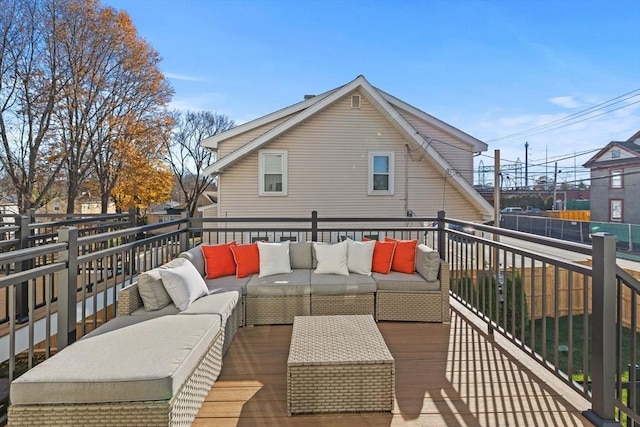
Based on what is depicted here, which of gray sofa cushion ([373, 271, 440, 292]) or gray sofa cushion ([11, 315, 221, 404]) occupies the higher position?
gray sofa cushion ([373, 271, 440, 292])

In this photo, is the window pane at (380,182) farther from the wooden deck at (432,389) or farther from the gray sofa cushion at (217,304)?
the gray sofa cushion at (217,304)

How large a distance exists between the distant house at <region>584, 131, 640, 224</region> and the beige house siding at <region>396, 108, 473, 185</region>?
13.7 meters

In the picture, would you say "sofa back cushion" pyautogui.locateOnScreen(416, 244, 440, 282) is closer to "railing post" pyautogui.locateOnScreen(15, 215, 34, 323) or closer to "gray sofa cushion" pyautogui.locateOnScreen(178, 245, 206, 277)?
"gray sofa cushion" pyautogui.locateOnScreen(178, 245, 206, 277)

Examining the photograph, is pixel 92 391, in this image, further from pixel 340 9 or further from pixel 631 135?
pixel 631 135

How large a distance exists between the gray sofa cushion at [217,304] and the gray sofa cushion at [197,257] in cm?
71

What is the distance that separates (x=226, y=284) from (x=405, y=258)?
1999 mm

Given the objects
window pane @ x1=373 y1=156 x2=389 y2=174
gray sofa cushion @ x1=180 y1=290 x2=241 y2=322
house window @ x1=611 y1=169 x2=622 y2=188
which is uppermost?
house window @ x1=611 y1=169 x2=622 y2=188

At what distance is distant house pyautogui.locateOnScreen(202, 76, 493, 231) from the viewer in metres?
9.68

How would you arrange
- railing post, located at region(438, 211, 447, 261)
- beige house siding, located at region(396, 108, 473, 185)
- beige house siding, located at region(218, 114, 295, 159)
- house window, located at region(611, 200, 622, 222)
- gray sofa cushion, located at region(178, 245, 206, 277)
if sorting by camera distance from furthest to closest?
house window, located at region(611, 200, 622, 222)
beige house siding, located at region(396, 108, 473, 185)
beige house siding, located at region(218, 114, 295, 159)
railing post, located at region(438, 211, 447, 261)
gray sofa cushion, located at region(178, 245, 206, 277)

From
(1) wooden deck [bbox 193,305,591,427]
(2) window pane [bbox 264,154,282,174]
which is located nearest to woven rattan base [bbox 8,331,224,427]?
(1) wooden deck [bbox 193,305,591,427]

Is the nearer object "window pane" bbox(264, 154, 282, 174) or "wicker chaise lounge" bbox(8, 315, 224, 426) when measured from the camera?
Result: "wicker chaise lounge" bbox(8, 315, 224, 426)

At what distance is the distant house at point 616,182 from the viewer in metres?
20.2

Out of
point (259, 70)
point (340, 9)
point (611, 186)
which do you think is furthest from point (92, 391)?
point (611, 186)

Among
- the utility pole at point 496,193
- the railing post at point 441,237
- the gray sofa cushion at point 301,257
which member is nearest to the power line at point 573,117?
the utility pole at point 496,193
